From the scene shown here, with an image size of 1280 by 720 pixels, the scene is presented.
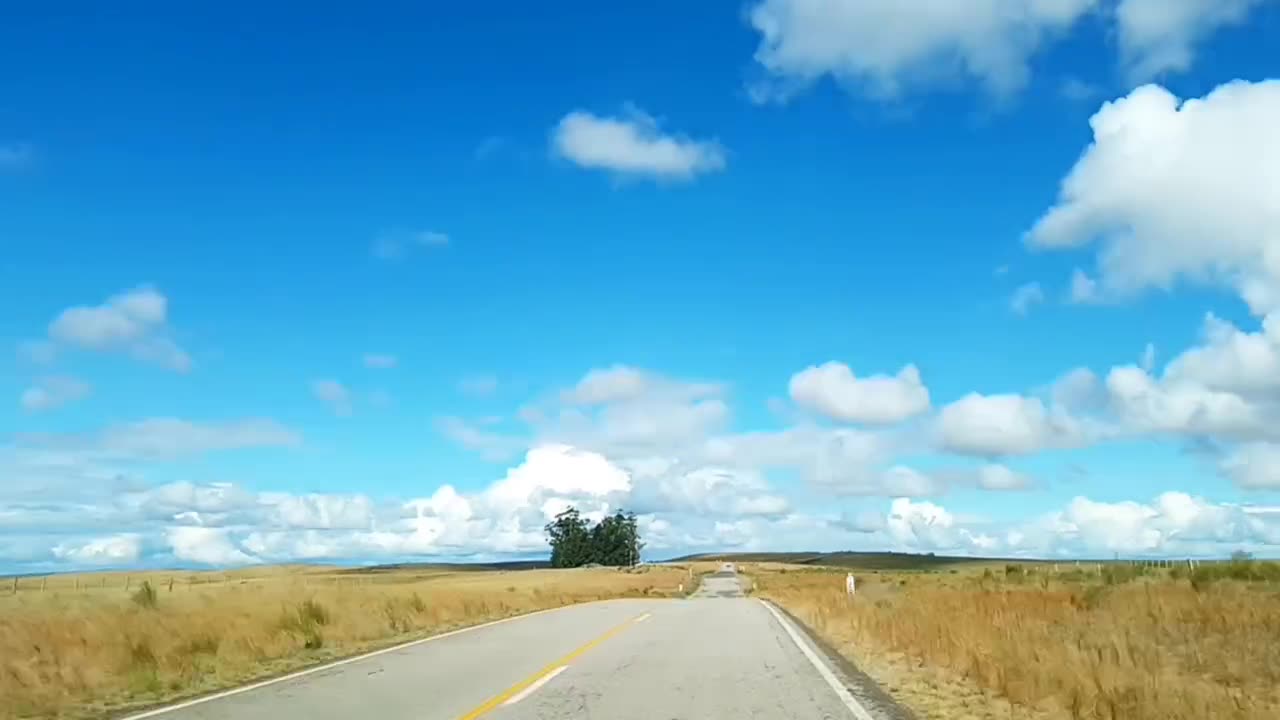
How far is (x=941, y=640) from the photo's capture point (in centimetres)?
Answer: 1811

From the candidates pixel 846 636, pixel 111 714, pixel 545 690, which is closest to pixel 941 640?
pixel 846 636

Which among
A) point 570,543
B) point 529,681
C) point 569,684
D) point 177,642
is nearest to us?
point 569,684

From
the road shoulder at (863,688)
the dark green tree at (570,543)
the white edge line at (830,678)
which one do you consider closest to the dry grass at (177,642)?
the white edge line at (830,678)

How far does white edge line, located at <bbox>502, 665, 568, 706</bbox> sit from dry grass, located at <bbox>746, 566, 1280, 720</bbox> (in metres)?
4.47

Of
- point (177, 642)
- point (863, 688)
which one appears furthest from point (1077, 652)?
point (177, 642)

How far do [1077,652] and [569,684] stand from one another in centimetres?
700

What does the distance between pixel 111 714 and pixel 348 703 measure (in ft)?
8.31

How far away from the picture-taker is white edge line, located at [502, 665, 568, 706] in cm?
1274

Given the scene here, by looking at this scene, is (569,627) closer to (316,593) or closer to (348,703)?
(316,593)

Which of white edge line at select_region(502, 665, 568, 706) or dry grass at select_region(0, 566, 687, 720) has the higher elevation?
dry grass at select_region(0, 566, 687, 720)

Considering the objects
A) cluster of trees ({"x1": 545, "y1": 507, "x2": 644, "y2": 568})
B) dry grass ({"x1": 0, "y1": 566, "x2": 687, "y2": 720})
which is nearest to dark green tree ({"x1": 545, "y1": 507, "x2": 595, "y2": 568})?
cluster of trees ({"x1": 545, "y1": 507, "x2": 644, "y2": 568})

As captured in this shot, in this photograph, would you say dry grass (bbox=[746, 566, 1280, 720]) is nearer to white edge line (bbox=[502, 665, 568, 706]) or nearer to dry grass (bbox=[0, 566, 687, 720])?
white edge line (bbox=[502, 665, 568, 706])

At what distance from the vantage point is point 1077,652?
1534 cm

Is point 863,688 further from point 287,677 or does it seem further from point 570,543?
point 570,543
